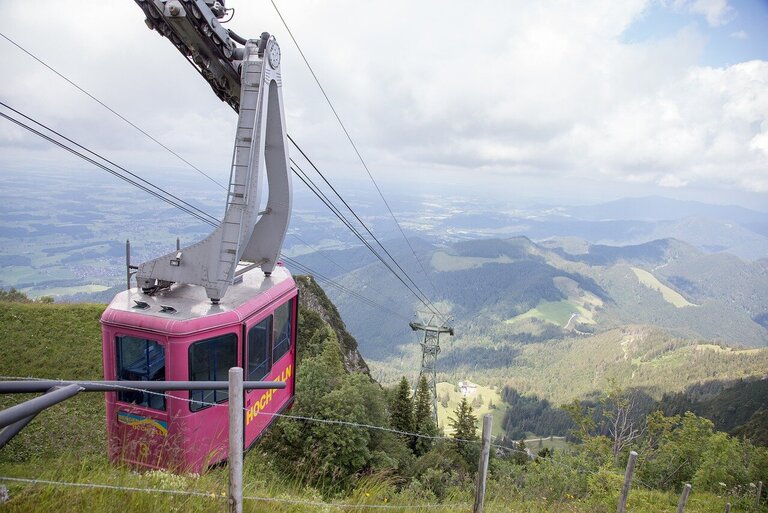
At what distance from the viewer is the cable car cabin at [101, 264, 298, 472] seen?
530 cm

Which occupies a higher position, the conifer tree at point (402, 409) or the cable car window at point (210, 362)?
the cable car window at point (210, 362)

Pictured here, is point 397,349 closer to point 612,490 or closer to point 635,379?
point 635,379

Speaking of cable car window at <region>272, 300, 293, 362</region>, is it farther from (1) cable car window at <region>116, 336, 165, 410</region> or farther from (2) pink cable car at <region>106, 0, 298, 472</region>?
(1) cable car window at <region>116, 336, 165, 410</region>

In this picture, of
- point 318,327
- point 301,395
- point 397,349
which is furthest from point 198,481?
point 397,349

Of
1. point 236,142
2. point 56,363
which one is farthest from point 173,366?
point 56,363

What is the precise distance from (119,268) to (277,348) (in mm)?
145202

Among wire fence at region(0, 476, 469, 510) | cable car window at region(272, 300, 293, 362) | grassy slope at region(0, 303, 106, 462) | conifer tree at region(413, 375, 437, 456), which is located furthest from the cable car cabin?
conifer tree at region(413, 375, 437, 456)

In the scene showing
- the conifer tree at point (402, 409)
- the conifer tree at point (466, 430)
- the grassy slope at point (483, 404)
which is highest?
the conifer tree at point (402, 409)

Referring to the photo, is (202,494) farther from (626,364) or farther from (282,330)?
(626,364)

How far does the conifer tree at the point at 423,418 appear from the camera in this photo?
77.7 ft

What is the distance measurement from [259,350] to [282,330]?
0.83 meters

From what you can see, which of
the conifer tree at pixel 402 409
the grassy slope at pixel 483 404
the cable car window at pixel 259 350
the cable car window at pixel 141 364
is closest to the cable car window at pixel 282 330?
the cable car window at pixel 259 350

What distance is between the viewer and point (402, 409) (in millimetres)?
24109

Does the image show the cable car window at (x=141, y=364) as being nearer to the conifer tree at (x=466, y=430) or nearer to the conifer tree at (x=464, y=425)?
the conifer tree at (x=466, y=430)
